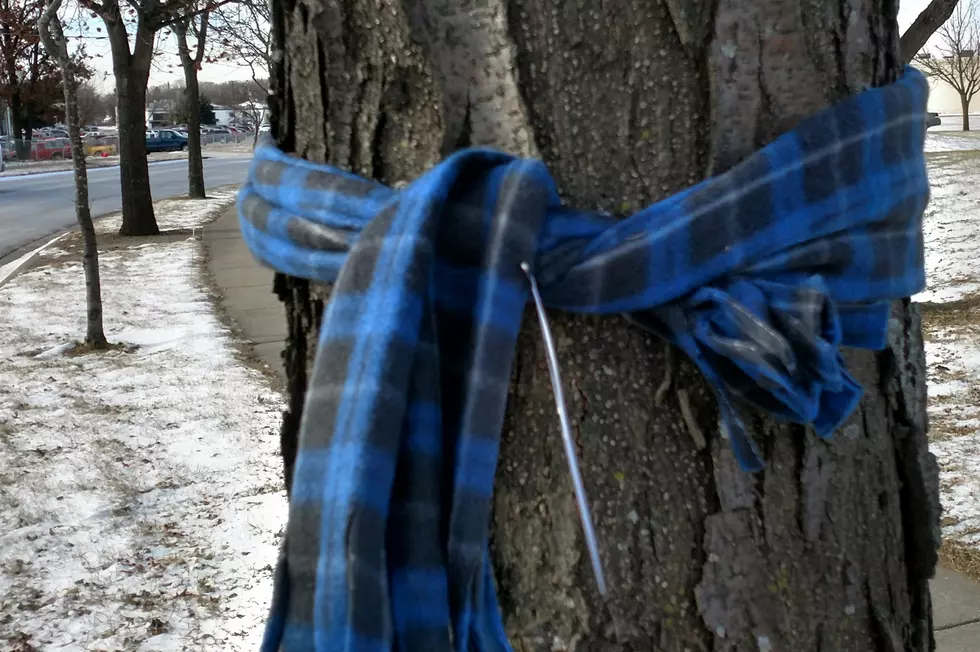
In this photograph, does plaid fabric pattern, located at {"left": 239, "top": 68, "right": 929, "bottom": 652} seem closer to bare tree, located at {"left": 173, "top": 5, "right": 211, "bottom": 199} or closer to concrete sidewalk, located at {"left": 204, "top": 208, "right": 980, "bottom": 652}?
concrete sidewalk, located at {"left": 204, "top": 208, "right": 980, "bottom": 652}

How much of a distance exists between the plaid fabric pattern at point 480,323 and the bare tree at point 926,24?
3.94 m

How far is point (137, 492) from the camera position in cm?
426

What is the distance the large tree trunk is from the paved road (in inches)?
553

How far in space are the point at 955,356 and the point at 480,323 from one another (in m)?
5.77

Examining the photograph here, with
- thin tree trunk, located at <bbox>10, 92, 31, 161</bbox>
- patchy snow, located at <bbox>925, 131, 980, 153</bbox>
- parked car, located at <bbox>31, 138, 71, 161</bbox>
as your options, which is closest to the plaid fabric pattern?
patchy snow, located at <bbox>925, 131, 980, 153</bbox>

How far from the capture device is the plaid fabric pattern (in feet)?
3.50

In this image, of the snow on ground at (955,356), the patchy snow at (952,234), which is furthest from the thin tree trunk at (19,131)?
the snow on ground at (955,356)

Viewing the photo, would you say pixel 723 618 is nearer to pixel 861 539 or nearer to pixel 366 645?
pixel 861 539

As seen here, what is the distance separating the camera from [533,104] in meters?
1.17

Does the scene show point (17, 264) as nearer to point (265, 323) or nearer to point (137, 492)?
point (265, 323)

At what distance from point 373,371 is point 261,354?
235 inches

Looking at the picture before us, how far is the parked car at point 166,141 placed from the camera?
5319 centimetres

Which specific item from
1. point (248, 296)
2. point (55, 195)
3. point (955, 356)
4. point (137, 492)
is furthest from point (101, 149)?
point (955, 356)

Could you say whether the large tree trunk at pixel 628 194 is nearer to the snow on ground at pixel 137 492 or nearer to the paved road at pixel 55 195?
the snow on ground at pixel 137 492
